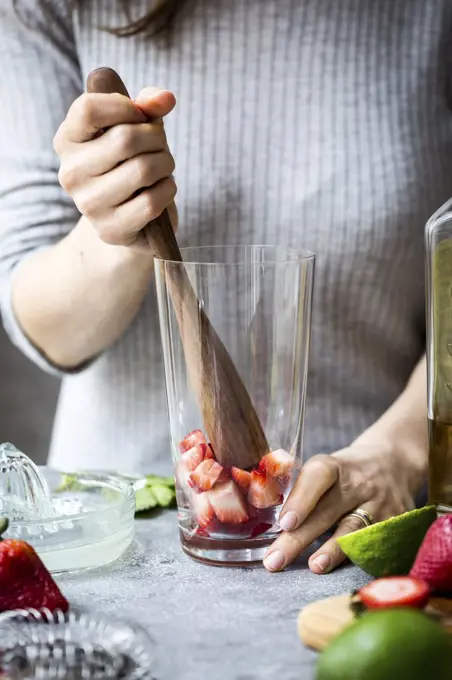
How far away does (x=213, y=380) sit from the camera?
30.1 inches

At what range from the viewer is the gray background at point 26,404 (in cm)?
229

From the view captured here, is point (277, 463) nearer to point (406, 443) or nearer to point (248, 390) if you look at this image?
point (248, 390)

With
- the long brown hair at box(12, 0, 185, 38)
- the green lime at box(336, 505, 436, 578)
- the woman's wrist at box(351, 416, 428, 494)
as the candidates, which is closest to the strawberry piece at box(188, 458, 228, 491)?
the green lime at box(336, 505, 436, 578)

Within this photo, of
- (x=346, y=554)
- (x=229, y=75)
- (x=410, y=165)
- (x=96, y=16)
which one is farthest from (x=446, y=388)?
(x=96, y=16)

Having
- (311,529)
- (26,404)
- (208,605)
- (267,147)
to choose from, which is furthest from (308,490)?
(26,404)

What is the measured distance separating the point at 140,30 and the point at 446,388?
21.5 inches

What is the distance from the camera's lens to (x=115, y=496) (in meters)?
0.91

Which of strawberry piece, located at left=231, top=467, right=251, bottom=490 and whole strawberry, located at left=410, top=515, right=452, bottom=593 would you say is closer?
whole strawberry, located at left=410, top=515, right=452, bottom=593

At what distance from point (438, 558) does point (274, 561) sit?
0.50 ft

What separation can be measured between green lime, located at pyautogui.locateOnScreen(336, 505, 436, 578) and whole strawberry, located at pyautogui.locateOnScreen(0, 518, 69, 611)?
22cm

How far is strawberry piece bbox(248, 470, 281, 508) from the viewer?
2.52 ft

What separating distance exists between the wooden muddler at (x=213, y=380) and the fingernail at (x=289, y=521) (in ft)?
0.18

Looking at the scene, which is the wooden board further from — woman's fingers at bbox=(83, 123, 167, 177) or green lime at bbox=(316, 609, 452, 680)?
woman's fingers at bbox=(83, 123, 167, 177)

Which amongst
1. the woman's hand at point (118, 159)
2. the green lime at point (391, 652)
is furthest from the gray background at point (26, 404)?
the green lime at point (391, 652)
